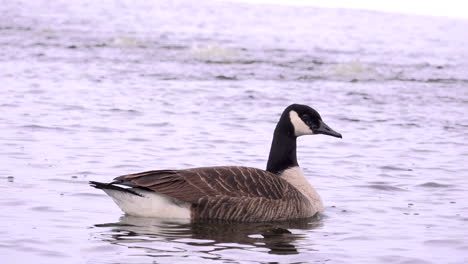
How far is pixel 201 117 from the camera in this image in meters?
18.5

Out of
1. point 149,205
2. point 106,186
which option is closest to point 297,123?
point 149,205

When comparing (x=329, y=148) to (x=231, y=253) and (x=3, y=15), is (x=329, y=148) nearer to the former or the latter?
(x=231, y=253)

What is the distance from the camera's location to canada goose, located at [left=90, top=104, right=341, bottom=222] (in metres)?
10.2

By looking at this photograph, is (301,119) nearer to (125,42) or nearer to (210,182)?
(210,182)

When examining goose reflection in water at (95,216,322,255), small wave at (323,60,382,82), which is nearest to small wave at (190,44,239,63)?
small wave at (323,60,382,82)

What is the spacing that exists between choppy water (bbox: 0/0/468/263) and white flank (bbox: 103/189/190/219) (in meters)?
0.14

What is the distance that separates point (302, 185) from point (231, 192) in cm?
115

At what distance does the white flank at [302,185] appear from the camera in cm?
1120

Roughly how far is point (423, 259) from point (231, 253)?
181 centimetres

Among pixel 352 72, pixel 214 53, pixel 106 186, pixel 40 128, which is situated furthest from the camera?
pixel 214 53

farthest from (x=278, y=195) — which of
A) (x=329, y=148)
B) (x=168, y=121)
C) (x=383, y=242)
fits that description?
(x=168, y=121)

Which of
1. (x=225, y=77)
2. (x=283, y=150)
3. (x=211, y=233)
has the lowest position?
(x=211, y=233)

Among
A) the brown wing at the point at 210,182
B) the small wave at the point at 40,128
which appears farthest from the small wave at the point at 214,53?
the brown wing at the point at 210,182

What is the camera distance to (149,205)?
10.3 meters
